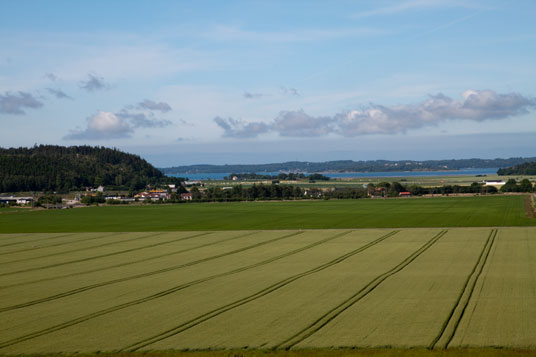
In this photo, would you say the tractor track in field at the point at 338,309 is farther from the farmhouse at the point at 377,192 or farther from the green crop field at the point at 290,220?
the farmhouse at the point at 377,192

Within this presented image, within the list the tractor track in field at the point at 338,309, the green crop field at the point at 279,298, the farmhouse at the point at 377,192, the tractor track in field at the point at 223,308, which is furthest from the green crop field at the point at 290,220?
the farmhouse at the point at 377,192

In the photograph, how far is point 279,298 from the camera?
30.1m

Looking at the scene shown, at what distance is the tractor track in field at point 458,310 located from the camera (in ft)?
71.9

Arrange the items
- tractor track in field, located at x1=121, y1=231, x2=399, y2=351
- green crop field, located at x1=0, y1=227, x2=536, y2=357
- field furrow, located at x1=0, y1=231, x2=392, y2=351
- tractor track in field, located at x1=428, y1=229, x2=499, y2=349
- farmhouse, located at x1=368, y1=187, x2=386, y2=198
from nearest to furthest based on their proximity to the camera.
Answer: tractor track in field, located at x1=428, y1=229, x2=499, y2=349 → green crop field, located at x1=0, y1=227, x2=536, y2=357 → tractor track in field, located at x1=121, y1=231, x2=399, y2=351 → field furrow, located at x1=0, y1=231, x2=392, y2=351 → farmhouse, located at x1=368, y1=187, x2=386, y2=198

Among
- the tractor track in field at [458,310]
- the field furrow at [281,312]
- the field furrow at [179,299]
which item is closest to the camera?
the tractor track in field at [458,310]

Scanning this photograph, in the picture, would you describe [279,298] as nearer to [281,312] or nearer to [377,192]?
[281,312]

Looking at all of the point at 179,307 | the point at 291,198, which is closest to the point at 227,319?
the point at 179,307

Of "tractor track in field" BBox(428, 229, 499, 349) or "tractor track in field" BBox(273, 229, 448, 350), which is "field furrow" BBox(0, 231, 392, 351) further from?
"tractor track in field" BBox(428, 229, 499, 349)

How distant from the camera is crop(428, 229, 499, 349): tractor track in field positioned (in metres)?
21.9

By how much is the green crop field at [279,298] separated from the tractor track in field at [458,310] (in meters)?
0.07

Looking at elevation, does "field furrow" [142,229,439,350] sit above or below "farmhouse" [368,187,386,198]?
below

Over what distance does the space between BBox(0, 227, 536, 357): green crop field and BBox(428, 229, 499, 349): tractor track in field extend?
0.23 ft

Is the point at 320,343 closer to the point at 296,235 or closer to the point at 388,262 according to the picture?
the point at 388,262

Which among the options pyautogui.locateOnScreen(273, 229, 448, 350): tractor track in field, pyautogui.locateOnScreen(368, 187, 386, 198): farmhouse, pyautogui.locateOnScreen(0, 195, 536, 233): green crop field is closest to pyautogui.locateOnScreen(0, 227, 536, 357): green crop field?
pyautogui.locateOnScreen(273, 229, 448, 350): tractor track in field
